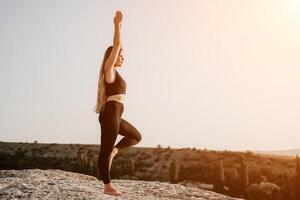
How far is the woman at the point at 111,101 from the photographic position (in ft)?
28.3


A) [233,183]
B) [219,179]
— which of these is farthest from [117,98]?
[233,183]

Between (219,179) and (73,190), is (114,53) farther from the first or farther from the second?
(219,179)

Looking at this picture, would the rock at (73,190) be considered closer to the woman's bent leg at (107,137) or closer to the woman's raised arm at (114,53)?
the woman's bent leg at (107,137)

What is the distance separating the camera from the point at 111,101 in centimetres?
867

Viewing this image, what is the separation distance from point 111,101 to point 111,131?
0.53m

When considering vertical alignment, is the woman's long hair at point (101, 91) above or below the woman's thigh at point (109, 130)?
above

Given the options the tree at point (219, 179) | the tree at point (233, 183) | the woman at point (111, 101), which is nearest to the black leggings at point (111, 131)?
the woman at point (111, 101)

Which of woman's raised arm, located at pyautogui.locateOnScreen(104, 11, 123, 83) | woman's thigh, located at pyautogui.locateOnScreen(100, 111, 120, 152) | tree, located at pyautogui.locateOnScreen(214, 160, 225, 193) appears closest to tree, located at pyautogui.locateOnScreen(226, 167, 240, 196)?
tree, located at pyautogui.locateOnScreen(214, 160, 225, 193)

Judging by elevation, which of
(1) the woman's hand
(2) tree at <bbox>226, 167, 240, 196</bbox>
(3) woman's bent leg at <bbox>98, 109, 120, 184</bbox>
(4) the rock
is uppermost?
(1) the woman's hand

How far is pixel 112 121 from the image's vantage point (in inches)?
338

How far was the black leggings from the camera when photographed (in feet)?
28.3


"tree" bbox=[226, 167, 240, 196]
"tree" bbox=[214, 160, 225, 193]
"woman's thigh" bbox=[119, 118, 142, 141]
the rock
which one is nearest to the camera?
"woman's thigh" bbox=[119, 118, 142, 141]

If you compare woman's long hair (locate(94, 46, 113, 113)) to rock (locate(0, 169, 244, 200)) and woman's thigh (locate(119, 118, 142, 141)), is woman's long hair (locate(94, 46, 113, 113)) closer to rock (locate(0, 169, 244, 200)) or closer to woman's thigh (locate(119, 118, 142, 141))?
woman's thigh (locate(119, 118, 142, 141))

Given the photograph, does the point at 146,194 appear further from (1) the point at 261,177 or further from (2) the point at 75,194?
(1) the point at 261,177
